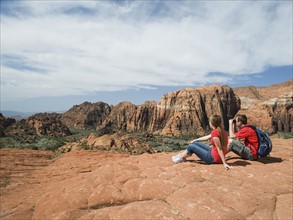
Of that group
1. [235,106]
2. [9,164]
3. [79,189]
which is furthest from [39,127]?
[235,106]

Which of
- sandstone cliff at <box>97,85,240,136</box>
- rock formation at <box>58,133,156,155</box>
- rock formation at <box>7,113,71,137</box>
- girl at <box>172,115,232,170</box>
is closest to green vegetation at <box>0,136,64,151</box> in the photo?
rock formation at <box>58,133,156,155</box>

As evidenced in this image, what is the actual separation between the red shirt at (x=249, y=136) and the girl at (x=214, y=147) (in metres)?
0.75

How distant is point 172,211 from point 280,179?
3649mm

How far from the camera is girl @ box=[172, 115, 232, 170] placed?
7644mm

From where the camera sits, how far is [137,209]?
233 inches

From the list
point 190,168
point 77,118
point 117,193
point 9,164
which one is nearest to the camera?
point 117,193

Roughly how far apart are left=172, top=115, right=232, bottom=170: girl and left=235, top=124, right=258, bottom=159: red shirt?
750 mm

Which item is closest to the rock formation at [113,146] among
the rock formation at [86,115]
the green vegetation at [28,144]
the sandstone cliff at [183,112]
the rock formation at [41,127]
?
the green vegetation at [28,144]

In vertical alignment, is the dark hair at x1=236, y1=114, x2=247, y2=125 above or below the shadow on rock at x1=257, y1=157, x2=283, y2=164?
above

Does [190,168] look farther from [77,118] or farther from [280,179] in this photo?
[77,118]

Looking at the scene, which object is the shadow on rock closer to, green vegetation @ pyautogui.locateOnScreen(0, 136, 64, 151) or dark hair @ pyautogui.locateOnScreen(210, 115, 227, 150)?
dark hair @ pyautogui.locateOnScreen(210, 115, 227, 150)

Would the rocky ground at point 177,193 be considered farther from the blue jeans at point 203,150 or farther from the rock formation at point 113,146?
the rock formation at point 113,146

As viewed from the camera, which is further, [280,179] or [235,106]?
[235,106]

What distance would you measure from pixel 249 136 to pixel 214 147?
119cm
